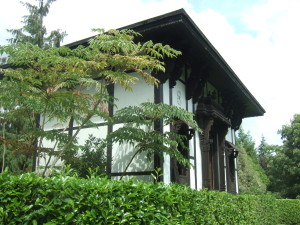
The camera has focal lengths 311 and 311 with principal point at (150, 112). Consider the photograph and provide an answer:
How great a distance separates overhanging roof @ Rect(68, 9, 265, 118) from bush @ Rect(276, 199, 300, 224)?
24.3 ft

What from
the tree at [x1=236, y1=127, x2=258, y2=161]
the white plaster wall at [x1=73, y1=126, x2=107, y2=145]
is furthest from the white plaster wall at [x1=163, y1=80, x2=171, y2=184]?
the tree at [x1=236, y1=127, x2=258, y2=161]

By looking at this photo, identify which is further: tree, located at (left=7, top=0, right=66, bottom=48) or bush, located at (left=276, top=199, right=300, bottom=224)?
tree, located at (left=7, top=0, right=66, bottom=48)

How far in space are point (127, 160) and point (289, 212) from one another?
35.2ft

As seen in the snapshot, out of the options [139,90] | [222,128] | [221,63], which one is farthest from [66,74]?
[222,128]

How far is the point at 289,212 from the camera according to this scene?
1458 centimetres

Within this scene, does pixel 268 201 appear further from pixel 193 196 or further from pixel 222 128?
pixel 193 196

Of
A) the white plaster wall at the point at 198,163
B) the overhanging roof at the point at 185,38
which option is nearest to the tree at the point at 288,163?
the overhanging roof at the point at 185,38

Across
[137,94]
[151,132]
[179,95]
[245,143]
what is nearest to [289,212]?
[179,95]

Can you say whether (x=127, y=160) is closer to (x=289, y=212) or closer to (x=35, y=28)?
(x=289, y=212)

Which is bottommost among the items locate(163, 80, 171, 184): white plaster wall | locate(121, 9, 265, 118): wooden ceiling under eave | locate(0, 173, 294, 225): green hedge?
locate(0, 173, 294, 225): green hedge

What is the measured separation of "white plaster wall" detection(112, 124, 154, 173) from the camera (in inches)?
281

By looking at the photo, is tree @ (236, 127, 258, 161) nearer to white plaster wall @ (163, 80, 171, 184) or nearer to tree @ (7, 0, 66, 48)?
tree @ (7, 0, 66, 48)

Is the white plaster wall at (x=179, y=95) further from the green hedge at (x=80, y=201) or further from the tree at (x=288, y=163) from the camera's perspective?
the tree at (x=288, y=163)

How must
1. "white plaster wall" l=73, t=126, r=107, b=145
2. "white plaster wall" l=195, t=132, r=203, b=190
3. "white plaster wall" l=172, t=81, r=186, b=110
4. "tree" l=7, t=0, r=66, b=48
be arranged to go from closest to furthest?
"white plaster wall" l=73, t=126, r=107, b=145 < "white plaster wall" l=172, t=81, r=186, b=110 < "white plaster wall" l=195, t=132, r=203, b=190 < "tree" l=7, t=0, r=66, b=48
